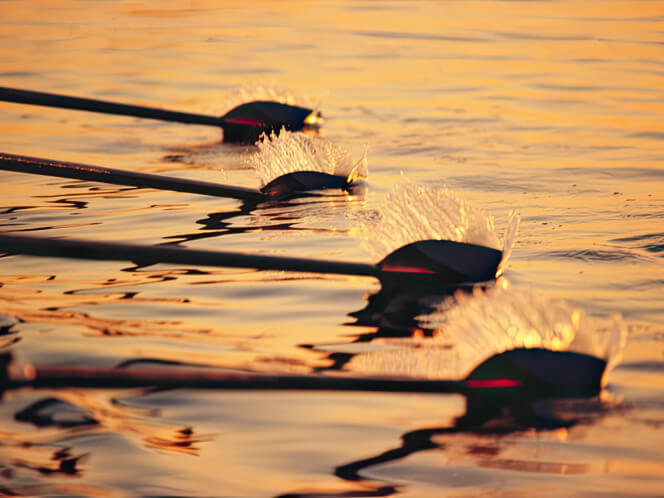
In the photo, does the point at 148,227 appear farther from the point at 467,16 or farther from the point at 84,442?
the point at 467,16

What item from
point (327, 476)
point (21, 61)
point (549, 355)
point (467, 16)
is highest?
point (467, 16)

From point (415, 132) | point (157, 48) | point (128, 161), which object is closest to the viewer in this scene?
point (128, 161)

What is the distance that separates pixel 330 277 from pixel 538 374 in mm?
1411

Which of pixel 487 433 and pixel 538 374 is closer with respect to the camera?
pixel 487 433

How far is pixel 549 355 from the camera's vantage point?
2918 millimetres

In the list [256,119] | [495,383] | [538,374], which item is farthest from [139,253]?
[256,119]

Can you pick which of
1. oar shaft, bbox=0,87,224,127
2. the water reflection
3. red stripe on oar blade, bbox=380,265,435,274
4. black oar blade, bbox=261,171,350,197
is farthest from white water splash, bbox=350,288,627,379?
oar shaft, bbox=0,87,224,127

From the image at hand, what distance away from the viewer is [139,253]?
11.4 ft

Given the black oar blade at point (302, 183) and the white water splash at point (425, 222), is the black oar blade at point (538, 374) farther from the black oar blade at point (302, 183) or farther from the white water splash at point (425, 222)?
the black oar blade at point (302, 183)

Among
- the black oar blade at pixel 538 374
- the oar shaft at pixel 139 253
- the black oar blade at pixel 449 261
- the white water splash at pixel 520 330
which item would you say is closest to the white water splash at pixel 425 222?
the black oar blade at pixel 449 261

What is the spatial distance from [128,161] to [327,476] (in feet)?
14.1

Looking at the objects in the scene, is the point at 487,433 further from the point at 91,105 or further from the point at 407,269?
the point at 91,105

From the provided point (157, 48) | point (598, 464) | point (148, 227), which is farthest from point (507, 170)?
point (157, 48)

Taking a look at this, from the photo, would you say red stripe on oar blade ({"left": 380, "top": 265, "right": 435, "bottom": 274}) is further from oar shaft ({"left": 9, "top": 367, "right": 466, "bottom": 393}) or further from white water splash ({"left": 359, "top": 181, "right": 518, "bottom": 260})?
oar shaft ({"left": 9, "top": 367, "right": 466, "bottom": 393})
